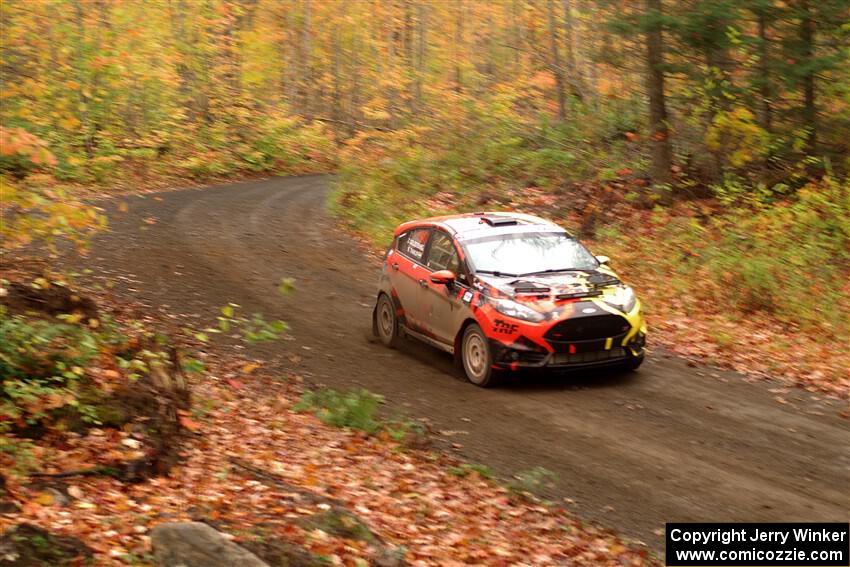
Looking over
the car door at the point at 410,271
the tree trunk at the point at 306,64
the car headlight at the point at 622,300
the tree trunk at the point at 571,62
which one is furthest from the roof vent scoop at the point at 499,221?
the tree trunk at the point at 306,64

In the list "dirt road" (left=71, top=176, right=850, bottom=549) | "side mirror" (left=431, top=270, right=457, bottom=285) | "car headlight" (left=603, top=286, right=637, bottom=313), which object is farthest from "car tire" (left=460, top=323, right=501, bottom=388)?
"car headlight" (left=603, top=286, right=637, bottom=313)

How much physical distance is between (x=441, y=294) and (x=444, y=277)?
A: 1.16ft

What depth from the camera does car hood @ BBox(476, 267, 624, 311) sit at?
10930mm

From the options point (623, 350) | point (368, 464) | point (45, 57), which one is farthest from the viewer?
point (45, 57)

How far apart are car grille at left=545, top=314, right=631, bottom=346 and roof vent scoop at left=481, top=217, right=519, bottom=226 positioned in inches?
90.4

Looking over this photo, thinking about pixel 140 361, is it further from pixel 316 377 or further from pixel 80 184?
pixel 80 184

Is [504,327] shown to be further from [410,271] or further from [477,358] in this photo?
[410,271]

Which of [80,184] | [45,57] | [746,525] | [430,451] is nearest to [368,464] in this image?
[430,451]

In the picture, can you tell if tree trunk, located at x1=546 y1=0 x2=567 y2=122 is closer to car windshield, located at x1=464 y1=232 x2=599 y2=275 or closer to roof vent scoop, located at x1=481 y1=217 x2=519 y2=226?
roof vent scoop, located at x1=481 y1=217 x2=519 y2=226

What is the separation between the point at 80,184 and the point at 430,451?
2367 centimetres

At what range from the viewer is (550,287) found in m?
11.1

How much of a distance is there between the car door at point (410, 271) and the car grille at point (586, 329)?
2322mm

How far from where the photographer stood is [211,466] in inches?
325

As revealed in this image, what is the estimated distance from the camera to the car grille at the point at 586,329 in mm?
10688
